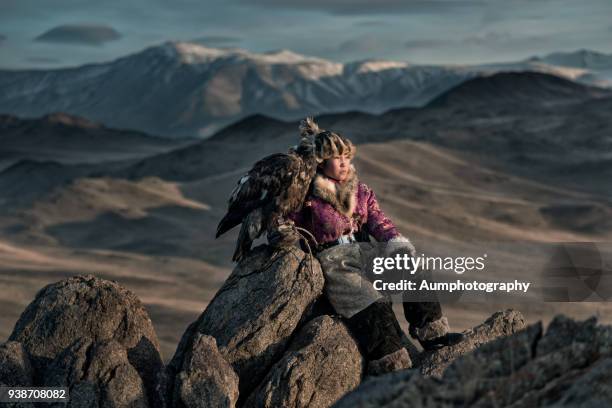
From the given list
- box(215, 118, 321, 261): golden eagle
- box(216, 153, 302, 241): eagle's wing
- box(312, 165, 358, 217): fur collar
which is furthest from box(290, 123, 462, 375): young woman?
box(216, 153, 302, 241): eagle's wing

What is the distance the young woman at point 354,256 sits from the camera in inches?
220

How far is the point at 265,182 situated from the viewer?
5.66 metres

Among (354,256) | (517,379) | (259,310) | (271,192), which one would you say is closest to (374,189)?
(354,256)

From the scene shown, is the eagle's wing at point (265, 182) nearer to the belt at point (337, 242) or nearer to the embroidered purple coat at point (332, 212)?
the embroidered purple coat at point (332, 212)

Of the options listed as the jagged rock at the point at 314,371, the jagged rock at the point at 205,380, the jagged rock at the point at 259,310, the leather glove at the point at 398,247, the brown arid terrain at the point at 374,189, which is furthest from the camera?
the brown arid terrain at the point at 374,189

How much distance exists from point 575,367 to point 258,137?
59030mm

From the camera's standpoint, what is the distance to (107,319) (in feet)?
18.4

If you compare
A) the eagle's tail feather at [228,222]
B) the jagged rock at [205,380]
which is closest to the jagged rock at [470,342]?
the jagged rock at [205,380]

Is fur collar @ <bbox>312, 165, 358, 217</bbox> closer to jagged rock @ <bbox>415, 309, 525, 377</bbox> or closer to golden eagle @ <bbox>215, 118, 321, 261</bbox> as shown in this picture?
golden eagle @ <bbox>215, 118, 321, 261</bbox>

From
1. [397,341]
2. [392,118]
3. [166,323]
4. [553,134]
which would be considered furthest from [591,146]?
[397,341]

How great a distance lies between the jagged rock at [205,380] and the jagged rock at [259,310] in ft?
0.78

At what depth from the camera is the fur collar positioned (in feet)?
19.4

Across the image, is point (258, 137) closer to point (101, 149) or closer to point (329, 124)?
point (329, 124)

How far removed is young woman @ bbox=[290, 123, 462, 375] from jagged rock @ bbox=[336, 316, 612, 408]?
6.78 feet
